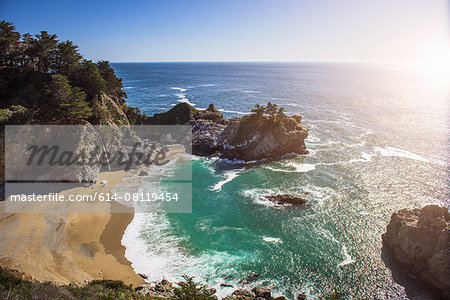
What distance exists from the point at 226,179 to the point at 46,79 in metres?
41.3

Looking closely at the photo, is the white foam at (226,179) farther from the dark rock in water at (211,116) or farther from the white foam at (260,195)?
the dark rock in water at (211,116)

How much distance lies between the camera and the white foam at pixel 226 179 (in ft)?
147

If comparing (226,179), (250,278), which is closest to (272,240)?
(250,278)

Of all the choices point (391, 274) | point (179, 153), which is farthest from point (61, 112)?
point (391, 274)

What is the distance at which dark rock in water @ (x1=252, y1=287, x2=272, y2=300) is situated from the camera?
23719 mm

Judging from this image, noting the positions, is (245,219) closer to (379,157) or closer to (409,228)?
(409,228)

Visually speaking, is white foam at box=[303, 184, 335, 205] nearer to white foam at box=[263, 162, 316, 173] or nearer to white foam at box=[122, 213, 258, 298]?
white foam at box=[263, 162, 316, 173]

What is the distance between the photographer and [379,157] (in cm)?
5653

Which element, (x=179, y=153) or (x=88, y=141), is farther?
(x=179, y=153)

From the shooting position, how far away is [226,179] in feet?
158

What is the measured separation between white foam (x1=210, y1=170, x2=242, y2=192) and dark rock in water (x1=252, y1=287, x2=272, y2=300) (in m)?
21.2

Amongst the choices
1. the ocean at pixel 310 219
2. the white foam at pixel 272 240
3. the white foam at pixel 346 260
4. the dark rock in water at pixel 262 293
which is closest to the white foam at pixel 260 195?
the ocean at pixel 310 219

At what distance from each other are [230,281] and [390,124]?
80.4 meters

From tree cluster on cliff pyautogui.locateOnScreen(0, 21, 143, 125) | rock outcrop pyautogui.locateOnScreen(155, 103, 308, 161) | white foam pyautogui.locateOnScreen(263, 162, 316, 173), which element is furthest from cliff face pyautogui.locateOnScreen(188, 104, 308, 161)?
tree cluster on cliff pyautogui.locateOnScreen(0, 21, 143, 125)
